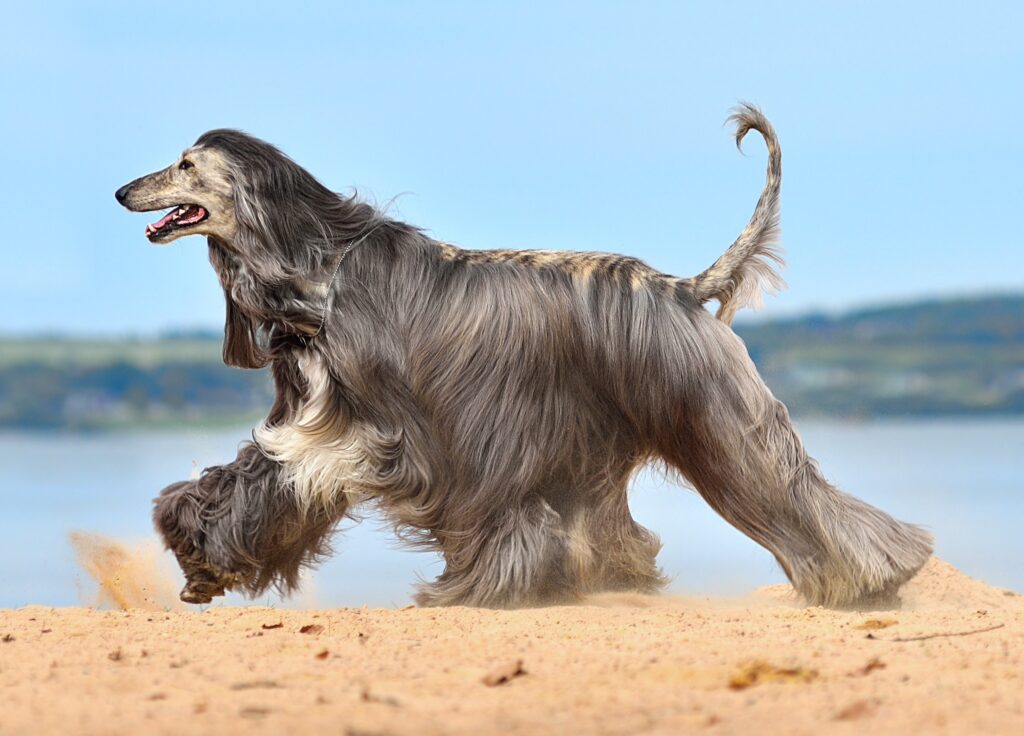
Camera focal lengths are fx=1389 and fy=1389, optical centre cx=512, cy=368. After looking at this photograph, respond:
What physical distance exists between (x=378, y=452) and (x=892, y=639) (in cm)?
247

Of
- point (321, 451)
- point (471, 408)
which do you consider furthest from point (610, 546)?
point (321, 451)

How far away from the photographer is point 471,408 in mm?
6457

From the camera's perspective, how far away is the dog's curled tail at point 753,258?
688cm

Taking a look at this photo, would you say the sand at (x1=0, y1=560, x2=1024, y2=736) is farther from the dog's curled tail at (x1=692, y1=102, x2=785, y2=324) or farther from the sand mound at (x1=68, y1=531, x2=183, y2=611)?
the dog's curled tail at (x1=692, y1=102, x2=785, y2=324)

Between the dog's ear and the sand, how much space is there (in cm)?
→ 128

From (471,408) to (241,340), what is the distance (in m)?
1.33

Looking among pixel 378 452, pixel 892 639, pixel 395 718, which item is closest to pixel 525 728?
pixel 395 718

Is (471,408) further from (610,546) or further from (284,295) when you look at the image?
(610,546)

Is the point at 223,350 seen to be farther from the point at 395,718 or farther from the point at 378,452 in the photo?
the point at 395,718

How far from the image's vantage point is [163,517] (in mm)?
6801

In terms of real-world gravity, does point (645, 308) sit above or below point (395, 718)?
above

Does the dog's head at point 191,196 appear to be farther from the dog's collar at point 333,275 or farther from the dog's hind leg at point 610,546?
the dog's hind leg at point 610,546

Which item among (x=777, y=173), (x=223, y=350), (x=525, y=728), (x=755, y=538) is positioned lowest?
(x=525, y=728)

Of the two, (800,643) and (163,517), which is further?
(163,517)
